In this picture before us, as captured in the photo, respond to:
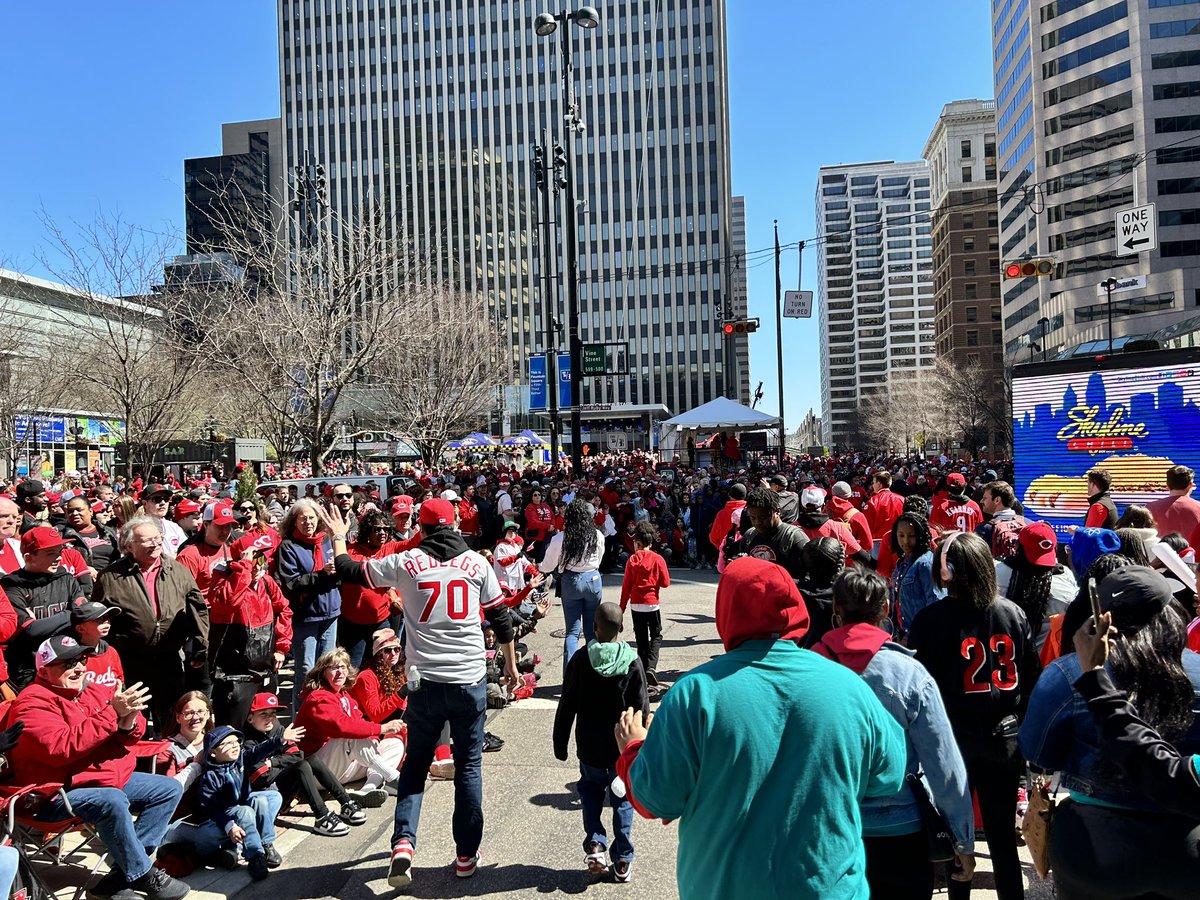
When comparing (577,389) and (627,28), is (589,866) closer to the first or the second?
(577,389)

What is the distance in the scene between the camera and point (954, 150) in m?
111

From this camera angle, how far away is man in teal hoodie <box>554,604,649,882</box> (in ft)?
13.8

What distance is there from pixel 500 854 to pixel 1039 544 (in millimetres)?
3534

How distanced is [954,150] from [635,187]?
45370 millimetres

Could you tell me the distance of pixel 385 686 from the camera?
641 cm

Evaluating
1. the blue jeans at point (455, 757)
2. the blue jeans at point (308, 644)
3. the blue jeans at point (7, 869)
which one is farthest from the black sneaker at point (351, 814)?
the blue jeans at point (7, 869)

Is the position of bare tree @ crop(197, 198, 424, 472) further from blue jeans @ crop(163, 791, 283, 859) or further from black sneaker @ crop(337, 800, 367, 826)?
blue jeans @ crop(163, 791, 283, 859)

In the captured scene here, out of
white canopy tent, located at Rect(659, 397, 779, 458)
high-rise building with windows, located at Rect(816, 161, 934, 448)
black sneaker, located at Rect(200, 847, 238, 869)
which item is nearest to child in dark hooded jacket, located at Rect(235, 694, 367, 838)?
black sneaker, located at Rect(200, 847, 238, 869)

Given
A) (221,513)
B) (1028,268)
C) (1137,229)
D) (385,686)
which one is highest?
(1137,229)

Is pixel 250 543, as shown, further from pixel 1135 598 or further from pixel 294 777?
pixel 1135 598

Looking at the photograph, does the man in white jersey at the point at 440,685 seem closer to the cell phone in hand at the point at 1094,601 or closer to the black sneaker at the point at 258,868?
the black sneaker at the point at 258,868

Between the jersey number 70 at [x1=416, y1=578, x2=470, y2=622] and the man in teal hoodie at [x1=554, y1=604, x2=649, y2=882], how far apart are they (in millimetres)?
645

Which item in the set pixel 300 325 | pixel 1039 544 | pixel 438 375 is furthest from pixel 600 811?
pixel 438 375

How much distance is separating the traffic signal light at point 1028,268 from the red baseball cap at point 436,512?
14.2 meters
